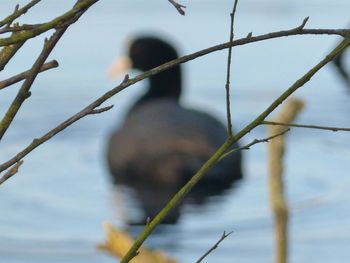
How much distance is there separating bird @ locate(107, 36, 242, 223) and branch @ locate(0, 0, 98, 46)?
779 cm

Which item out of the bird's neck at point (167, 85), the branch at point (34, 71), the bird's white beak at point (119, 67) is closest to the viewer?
the branch at point (34, 71)

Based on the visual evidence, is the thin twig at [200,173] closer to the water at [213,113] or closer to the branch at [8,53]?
the branch at [8,53]

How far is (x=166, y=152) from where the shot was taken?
9.73m

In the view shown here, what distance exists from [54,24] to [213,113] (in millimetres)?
9016

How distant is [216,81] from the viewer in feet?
39.5

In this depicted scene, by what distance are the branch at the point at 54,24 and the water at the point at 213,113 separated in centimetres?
588

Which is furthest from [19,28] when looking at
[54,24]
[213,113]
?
[213,113]

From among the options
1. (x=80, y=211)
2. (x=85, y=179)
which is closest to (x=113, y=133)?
(x=85, y=179)

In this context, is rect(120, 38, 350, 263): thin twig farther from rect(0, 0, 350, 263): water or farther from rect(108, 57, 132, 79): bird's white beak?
rect(108, 57, 132, 79): bird's white beak

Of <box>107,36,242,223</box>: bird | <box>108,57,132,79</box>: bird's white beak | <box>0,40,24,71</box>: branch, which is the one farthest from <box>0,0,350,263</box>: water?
<box>0,40,24,71</box>: branch

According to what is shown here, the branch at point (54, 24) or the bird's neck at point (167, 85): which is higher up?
the bird's neck at point (167, 85)

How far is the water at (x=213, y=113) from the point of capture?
7.94m

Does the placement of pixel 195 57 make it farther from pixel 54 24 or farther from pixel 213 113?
pixel 213 113

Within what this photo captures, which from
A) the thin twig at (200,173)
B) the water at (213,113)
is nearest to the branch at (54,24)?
the thin twig at (200,173)
